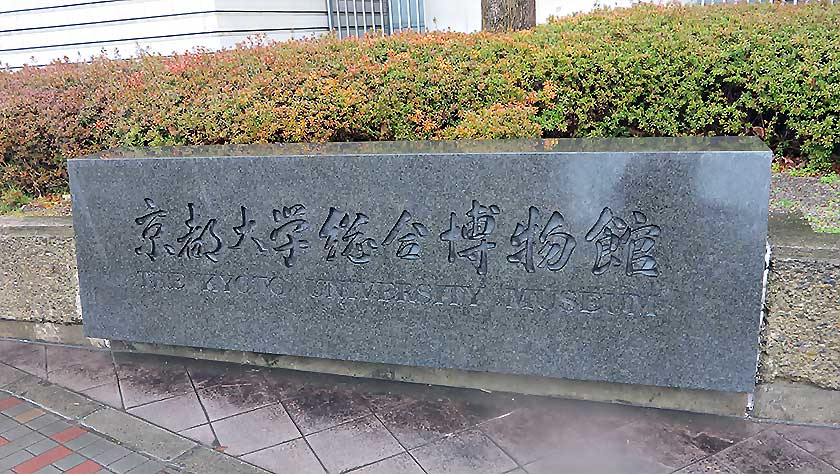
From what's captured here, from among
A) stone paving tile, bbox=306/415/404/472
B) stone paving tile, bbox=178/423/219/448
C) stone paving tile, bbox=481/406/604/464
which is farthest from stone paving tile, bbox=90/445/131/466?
stone paving tile, bbox=481/406/604/464

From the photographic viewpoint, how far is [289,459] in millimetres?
3043

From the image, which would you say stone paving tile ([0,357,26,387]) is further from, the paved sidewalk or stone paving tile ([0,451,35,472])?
stone paving tile ([0,451,35,472])

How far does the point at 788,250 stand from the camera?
9.48 ft

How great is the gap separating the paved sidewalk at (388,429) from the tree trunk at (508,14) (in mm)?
3631

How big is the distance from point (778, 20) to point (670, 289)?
2.49 metres

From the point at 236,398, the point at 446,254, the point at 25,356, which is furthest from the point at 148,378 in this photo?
the point at 446,254

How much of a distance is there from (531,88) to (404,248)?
66.6 inches

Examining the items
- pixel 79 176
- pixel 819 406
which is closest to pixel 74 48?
pixel 79 176

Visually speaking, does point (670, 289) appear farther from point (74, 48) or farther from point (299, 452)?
point (74, 48)

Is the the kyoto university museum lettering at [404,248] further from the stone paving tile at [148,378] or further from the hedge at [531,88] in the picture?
the hedge at [531,88]

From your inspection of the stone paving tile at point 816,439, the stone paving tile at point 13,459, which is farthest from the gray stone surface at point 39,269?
the stone paving tile at point 816,439

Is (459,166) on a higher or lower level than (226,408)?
higher

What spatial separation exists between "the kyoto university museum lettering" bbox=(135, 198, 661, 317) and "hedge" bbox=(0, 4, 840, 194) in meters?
0.84

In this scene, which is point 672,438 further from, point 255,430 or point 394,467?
point 255,430
